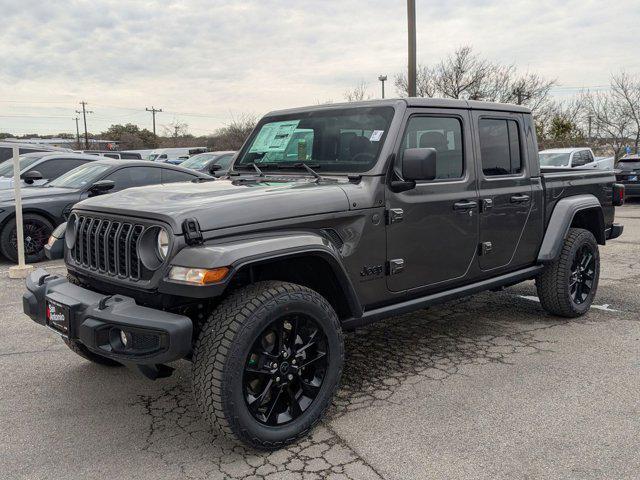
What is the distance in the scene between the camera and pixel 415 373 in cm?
401

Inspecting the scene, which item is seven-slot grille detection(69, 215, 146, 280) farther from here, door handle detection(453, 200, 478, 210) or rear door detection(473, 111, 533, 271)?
rear door detection(473, 111, 533, 271)

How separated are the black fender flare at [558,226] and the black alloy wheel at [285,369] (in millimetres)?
2517

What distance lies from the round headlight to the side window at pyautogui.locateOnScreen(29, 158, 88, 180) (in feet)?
25.4

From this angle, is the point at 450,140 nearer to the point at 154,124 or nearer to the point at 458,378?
the point at 458,378

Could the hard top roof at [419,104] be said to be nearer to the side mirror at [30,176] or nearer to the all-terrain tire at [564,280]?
the all-terrain tire at [564,280]

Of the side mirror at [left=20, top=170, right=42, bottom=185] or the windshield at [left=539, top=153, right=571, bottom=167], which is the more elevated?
the windshield at [left=539, top=153, right=571, bottom=167]

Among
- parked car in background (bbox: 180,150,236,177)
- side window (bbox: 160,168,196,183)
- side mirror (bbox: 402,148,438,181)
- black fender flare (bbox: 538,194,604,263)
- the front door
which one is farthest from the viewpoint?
parked car in background (bbox: 180,150,236,177)

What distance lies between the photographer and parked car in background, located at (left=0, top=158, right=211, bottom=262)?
315 inches

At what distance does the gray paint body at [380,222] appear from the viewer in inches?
115

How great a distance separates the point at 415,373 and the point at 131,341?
202 centimetres

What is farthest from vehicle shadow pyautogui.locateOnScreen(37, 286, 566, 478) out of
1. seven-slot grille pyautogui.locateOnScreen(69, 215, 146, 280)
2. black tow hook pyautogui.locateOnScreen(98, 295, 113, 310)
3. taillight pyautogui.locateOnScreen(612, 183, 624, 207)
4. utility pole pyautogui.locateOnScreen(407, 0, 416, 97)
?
utility pole pyautogui.locateOnScreen(407, 0, 416, 97)

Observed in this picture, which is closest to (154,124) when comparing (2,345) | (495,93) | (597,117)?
(495,93)

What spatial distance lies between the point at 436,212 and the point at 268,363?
1577 mm

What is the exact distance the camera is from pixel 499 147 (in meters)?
4.54
